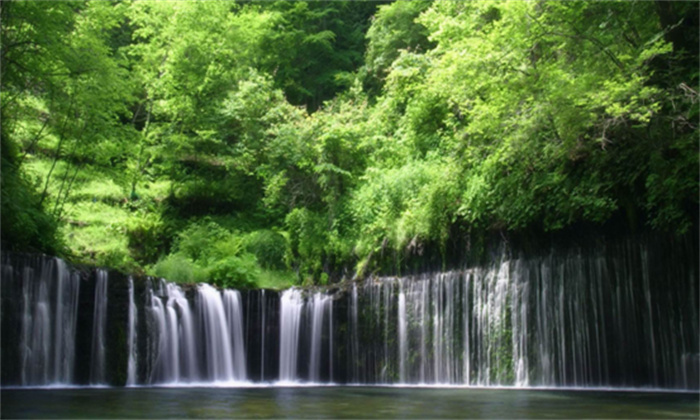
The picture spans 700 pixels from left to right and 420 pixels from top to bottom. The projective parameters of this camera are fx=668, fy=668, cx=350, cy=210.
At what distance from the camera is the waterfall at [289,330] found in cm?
1770

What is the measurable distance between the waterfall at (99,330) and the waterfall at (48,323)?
0.44m

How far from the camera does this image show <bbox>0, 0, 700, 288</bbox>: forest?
496 inches

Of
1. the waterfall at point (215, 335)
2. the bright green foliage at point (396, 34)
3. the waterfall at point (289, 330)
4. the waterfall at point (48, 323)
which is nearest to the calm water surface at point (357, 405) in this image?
the waterfall at point (48, 323)

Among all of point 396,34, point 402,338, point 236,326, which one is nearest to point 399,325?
point 402,338

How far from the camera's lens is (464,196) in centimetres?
1579

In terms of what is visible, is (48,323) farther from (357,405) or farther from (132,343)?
(357,405)

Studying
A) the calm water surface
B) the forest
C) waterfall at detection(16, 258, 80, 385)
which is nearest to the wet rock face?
waterfall at detection(16, 258, 80, 385)

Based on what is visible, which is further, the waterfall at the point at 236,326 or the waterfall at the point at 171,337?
the waterfall at the point at 236,326

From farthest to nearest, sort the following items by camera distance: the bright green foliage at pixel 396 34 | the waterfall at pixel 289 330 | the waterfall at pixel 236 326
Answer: the bright green foliage at pixel 396 34
the waterfall at pixel 289 330
the waterfall at pixel 236 326

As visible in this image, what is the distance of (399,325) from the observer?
1694cm

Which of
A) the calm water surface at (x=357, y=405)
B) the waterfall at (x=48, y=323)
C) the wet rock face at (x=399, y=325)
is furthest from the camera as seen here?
the waterfall at (x=48, y=323)

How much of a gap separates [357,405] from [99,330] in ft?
25.9

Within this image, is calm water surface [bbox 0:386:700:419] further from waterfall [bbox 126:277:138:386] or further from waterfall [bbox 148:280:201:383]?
waterfall [bbox 148:280:201:383]

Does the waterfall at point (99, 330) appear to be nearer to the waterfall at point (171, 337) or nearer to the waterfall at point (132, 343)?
the waterfall at point (132, 343)
